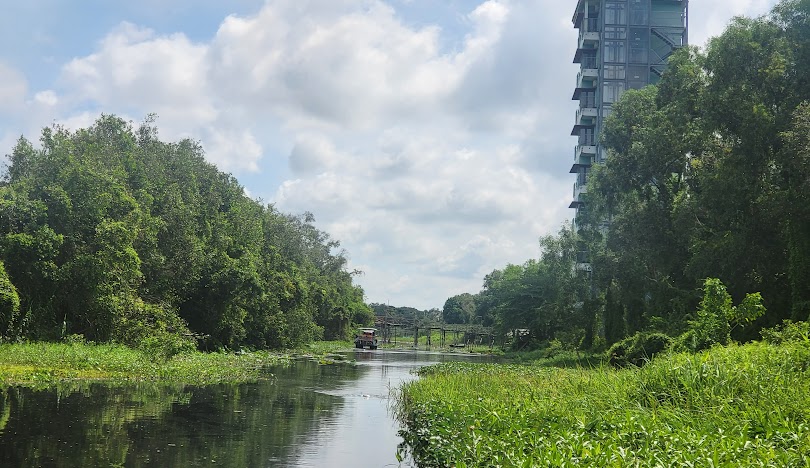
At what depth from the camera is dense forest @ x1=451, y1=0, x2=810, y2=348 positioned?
2750 centimetres

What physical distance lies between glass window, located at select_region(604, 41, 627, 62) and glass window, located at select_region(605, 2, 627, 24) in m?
2.28

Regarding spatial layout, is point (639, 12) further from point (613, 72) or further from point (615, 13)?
point (613, 72)

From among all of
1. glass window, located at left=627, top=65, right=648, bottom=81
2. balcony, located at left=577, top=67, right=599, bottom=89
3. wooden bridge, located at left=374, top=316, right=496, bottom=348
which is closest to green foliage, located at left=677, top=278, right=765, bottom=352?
glass window, located at left=627, top=65, right=648, bottom=81

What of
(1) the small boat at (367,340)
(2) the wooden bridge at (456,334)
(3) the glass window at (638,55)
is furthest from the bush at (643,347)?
(2) the wooden bridge at (456,334)

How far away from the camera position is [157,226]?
40875 millimetres

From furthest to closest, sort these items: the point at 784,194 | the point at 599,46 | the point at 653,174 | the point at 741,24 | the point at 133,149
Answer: the point at 599,46
the point at 133,149
the point at 653,174
the point at 741,24
the point at 784,194

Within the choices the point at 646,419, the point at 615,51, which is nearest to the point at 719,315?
the point at 646,419

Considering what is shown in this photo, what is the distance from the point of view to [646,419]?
439 inches

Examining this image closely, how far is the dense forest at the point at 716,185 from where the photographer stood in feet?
90.2

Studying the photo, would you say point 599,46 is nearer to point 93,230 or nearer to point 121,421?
point 93,230

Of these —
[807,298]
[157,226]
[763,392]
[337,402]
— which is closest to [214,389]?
[337,402]

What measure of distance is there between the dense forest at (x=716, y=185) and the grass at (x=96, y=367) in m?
19.3

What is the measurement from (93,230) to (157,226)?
20.2 ft

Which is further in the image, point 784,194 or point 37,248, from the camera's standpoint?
point 37,248
